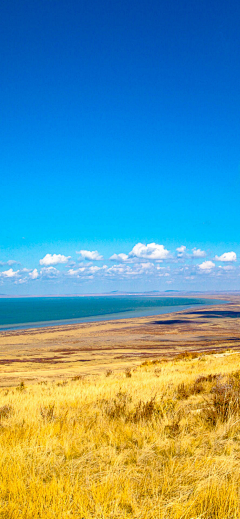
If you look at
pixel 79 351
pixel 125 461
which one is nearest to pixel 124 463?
pixel 125 461

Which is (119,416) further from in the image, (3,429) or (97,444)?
(3,429)

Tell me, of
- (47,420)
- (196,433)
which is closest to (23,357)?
(47,420)

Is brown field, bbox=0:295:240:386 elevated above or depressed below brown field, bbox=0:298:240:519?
below

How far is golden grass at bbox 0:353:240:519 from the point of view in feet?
10.5

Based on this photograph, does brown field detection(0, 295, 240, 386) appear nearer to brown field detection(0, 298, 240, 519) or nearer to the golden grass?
brown field detection(0, 298, 240, 519)

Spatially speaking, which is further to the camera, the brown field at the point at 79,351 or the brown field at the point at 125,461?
the brown field at the point at 79,351

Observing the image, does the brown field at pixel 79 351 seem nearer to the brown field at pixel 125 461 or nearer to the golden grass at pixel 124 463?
the brown field at pixel 125 461

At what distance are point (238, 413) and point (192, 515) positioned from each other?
3.45 m

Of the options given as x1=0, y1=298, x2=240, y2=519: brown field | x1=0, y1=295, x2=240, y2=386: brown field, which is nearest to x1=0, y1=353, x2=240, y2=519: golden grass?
x1=0, y1=298, x2=240, y2=519: brown field

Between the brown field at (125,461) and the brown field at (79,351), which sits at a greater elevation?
the brown field at (125,461)

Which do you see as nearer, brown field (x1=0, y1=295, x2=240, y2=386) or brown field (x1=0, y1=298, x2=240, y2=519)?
brown field (x1=0, y1=298, x2=240, y2=519)

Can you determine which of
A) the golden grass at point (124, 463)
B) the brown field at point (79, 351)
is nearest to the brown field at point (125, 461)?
the golden grass at point (124, 463)

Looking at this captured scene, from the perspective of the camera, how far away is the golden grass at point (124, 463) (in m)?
3.21

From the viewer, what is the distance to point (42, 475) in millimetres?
4051
